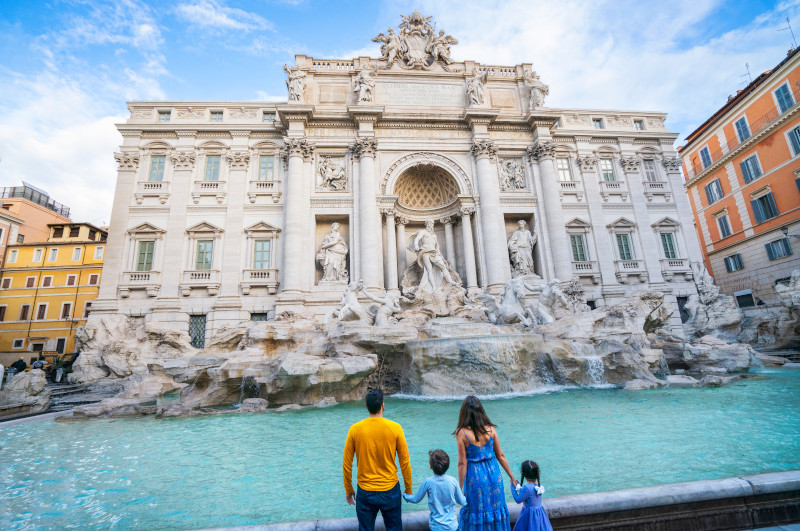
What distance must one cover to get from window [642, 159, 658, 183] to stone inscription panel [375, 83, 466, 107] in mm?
11924

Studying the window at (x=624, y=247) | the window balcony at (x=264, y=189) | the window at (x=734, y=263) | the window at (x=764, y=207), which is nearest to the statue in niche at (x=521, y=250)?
the window at (x=624, y=247)

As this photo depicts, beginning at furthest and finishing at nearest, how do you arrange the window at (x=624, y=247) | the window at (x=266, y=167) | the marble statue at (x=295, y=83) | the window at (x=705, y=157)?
the window at (x=705, y=157) → the window at (x=624, y=247) → the window at (x=266, y=167) → the marble statue at (x=295, y=83)

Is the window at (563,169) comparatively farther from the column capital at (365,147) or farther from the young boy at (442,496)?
the young boy at (442,496)

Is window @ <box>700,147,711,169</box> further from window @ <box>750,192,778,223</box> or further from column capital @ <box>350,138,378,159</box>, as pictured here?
column capital @ <box>350,138,378,159</box>

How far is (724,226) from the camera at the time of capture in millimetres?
24672

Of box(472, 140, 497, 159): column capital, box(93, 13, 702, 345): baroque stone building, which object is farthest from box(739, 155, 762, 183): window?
box(472, 140, 497, 159): column capital

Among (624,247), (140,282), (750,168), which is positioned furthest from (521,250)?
(140,282)

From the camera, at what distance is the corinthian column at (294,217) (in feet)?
57.8

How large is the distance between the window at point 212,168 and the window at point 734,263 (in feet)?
105

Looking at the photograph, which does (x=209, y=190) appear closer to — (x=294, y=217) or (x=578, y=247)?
(x=294, y=217)

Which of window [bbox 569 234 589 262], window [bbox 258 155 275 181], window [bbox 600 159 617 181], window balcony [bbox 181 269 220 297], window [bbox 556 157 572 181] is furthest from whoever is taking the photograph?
window [bbox 600 159 617 181]

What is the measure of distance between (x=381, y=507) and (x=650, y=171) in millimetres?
26530

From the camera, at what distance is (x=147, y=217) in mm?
18906

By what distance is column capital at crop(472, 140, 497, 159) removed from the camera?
20.1 metres
